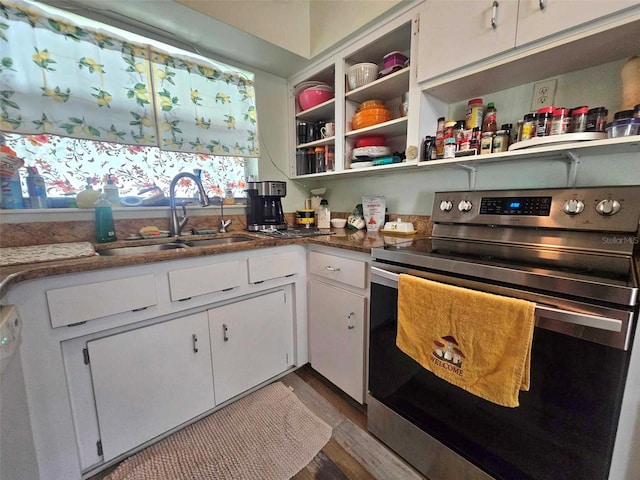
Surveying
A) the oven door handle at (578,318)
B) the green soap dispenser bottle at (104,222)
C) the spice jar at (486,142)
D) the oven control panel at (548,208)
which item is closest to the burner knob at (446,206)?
the oven control panel at (548,208)

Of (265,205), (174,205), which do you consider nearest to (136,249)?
(174,205)

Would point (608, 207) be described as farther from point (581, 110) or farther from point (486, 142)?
point (486, 142)

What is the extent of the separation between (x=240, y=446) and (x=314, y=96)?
211cm

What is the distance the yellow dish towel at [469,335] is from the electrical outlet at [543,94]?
0.98 metres

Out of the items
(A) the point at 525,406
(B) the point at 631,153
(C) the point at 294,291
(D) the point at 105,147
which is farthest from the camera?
(C) the point at 294,291

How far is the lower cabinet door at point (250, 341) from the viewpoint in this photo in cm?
131

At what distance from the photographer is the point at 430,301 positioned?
34.2 inches

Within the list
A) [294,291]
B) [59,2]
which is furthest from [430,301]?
[59,2]

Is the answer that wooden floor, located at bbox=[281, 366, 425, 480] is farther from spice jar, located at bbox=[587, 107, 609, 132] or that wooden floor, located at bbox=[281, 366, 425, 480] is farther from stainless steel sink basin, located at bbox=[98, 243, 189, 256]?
spice jar, located at bbox=[587, 107, 609, 132]

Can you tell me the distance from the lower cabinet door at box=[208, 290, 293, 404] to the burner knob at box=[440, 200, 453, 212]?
989 millimetres

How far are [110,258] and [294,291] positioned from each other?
901 mm

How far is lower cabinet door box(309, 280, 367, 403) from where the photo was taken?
128 cm

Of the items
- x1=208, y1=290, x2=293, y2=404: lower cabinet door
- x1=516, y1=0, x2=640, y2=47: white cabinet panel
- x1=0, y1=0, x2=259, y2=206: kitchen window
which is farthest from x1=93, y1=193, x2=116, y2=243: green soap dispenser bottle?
x1=516, y1=0, x2=640, y2=47: white cabinet panel

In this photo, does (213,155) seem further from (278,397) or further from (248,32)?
(278,397)
